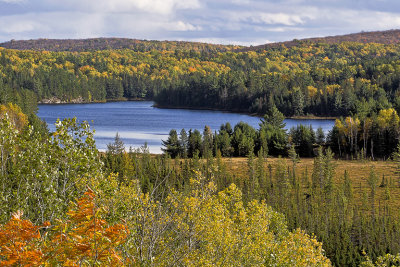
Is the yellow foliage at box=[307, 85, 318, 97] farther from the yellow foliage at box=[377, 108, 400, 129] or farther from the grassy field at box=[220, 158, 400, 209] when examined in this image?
the grassy field at box=[220, 158, 400, 209]

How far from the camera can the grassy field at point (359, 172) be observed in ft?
196

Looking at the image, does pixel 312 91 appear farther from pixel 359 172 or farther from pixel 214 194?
pixel 214 194

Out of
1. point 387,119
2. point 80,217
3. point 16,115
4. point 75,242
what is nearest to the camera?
point 75,242

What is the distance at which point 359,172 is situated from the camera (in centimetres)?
7231

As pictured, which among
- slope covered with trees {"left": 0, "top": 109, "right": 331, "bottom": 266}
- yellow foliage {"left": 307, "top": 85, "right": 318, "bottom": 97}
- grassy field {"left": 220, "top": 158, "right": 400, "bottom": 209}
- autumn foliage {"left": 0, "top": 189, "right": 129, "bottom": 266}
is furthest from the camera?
yellow foliage {"left": 307, "top": 85, "right": 318, "bottom": 97}

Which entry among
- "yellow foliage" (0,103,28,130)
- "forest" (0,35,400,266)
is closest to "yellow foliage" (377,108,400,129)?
"forest" (0,35,400,266)

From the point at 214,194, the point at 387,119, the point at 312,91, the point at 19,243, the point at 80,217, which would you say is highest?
the point at 312,91

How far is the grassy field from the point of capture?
59844mm

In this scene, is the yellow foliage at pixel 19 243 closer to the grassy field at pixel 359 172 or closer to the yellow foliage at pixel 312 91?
the grassy field at pixel 359 172

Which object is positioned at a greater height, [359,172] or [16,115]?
[16,115]

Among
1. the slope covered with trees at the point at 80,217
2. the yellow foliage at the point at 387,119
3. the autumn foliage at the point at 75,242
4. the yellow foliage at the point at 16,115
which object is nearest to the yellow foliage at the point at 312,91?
the yellow foliage at the point at 387,119

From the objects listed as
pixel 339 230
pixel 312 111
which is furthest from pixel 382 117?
pixel 312 111

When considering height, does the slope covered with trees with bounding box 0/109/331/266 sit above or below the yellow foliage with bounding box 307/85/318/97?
below

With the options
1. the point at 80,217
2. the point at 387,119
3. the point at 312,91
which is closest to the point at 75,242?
the point at 80,217
